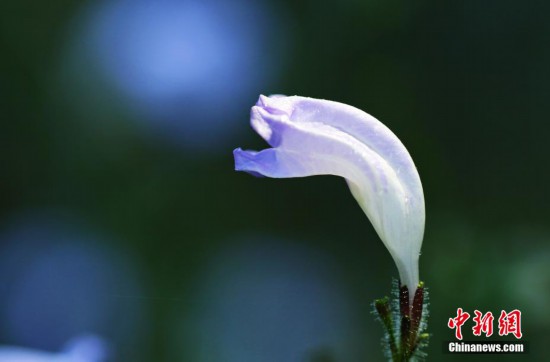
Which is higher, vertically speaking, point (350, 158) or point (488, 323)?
point (350, 158)

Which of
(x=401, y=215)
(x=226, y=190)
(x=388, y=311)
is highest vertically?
(x=226, y=190)

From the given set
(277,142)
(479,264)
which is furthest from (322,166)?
(479,264)

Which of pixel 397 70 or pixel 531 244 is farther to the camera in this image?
pixel 397 70

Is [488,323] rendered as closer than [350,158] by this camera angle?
No

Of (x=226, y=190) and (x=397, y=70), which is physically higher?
(x=397, y=70)

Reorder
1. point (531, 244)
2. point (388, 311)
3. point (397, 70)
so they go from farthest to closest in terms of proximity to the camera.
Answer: point (397, 70), point (531, 244), point (388, 311)

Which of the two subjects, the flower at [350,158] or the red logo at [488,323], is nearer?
the flower at [350,158]

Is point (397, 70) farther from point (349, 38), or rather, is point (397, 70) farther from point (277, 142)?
point (277, 142)

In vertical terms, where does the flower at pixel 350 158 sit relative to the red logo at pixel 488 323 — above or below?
above
